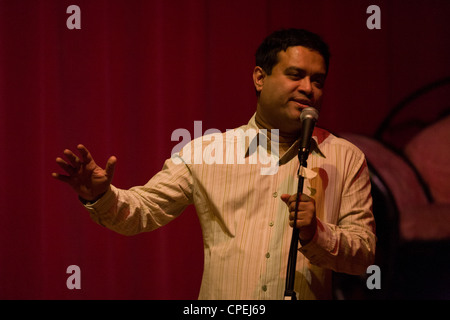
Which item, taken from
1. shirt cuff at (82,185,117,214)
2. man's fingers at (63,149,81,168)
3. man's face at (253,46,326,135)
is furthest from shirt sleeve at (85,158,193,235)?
man's face at (253,46,326,135)

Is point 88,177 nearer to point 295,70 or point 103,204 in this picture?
point 103,204

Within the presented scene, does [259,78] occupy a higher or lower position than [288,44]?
lower

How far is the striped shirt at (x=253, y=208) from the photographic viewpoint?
1471 mm

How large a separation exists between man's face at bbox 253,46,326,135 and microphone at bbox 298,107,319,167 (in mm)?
281

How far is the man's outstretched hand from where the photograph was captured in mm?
1295

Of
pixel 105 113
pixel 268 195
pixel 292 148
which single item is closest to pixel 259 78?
pixel 292 148

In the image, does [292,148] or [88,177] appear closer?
[88,177]

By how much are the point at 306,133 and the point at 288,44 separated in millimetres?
517

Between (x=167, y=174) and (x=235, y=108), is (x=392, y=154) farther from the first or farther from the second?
(x=167, y=174)

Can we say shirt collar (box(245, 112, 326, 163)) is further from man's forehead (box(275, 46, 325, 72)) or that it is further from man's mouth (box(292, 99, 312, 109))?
man's forehead (box(275, 46, 325, 72))

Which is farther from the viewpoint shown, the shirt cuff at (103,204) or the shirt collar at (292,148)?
the shirt collar at (292,148)

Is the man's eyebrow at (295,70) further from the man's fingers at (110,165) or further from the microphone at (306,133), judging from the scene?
the man's fingers at (110,165)

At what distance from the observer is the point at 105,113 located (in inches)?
91.1

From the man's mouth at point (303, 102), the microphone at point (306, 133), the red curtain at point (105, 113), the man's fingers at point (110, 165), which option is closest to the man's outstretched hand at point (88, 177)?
the man's fingers at point (110, 165)
